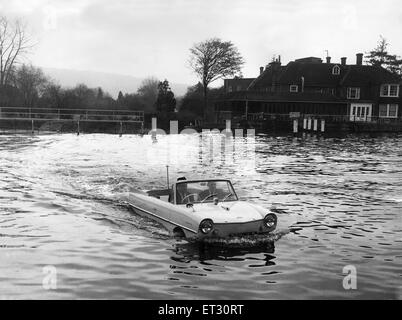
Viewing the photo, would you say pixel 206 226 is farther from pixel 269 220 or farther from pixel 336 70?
pixel 336 70

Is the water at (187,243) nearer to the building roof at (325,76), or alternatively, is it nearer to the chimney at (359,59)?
the building roof at (325,76)

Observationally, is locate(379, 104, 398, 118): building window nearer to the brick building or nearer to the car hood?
the brick building

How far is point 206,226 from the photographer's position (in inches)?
471

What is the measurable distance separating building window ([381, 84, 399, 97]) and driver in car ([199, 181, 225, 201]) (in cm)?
7881

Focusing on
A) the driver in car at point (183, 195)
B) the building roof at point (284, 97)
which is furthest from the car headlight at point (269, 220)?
the building roof at point (284, 97)

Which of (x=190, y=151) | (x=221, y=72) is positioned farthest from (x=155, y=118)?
(x=190, y=151)

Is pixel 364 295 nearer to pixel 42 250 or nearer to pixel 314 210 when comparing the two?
pixel 42 250

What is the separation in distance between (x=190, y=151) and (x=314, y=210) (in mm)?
23848

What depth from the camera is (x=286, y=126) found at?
72.9 m

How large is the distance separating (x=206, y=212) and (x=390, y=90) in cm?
8144

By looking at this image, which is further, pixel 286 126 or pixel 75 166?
pixel 286 126

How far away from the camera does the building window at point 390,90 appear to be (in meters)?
86.2

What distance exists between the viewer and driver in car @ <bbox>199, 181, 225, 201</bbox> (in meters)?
14.0

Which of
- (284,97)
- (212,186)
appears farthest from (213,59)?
(212,186)
